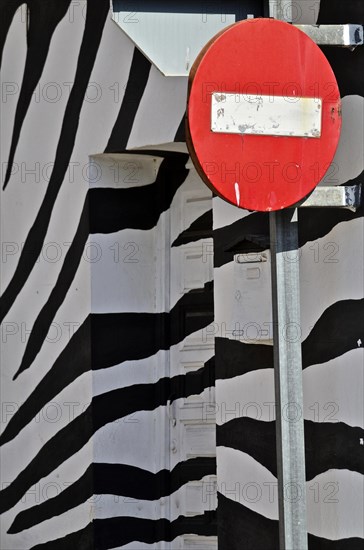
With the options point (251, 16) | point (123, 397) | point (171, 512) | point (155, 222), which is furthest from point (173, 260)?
point (251, 16)

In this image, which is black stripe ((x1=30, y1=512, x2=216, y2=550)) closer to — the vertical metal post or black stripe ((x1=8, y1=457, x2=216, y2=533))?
black stripe ((x1=8, y1=457, x2=216, y2=533))

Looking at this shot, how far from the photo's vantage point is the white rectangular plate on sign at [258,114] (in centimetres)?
426

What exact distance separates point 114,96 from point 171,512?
214cm

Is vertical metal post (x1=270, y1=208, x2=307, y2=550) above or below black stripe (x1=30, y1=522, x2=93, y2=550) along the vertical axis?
above

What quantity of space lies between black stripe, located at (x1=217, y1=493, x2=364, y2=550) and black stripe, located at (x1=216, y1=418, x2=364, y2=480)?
0.80 feet

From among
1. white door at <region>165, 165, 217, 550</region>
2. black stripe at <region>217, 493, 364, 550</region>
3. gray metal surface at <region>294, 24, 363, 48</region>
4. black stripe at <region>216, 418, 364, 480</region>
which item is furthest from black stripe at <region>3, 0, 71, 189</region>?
gray metal surface at <region>294, 24, 363, 48</region>

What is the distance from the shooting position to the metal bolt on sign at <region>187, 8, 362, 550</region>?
4211 millimetres

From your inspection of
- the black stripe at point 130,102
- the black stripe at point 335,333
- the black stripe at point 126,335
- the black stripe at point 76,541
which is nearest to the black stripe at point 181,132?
the black stripe at point 130,102

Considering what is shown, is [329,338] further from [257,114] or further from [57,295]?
[57,295]

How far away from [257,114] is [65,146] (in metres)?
3.17

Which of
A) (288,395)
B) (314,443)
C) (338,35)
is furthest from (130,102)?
(288,395)

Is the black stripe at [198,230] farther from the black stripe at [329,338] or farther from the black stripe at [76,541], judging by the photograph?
the black stripe at [76,541]

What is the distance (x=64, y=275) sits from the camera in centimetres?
733

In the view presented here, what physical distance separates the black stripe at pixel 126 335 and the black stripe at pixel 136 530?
756mm
